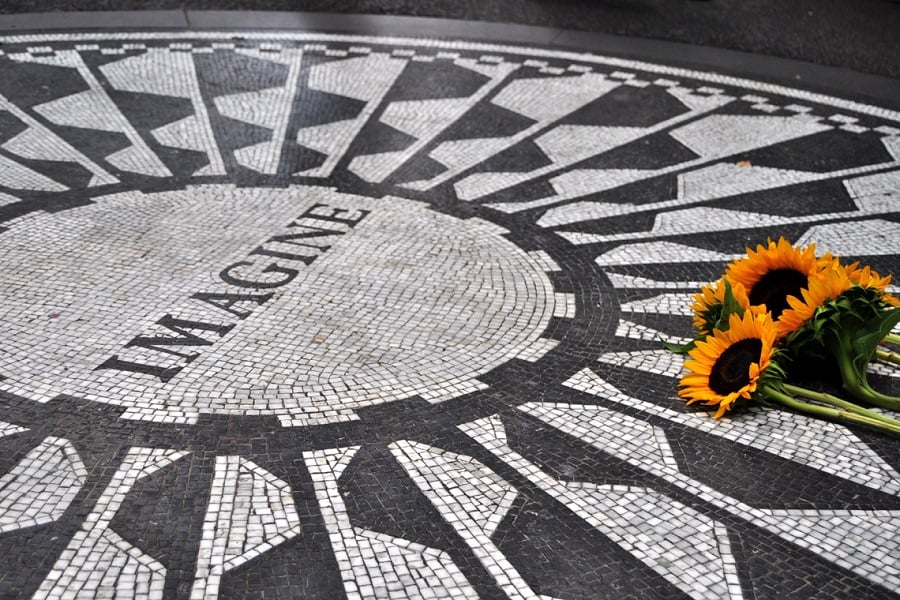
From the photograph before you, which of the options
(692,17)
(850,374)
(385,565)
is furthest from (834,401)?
(692,17)

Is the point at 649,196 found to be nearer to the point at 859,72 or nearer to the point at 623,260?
the point at 623,260

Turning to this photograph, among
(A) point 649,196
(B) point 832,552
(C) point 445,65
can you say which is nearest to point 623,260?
(A) point 649,196

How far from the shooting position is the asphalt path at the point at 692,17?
12.9 m

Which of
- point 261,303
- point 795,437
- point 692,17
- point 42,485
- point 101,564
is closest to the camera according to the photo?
point 101,564

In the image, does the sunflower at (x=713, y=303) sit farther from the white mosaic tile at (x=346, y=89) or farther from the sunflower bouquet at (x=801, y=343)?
the white mosaic tile at (x=346, y=89)

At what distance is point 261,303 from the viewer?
692cm

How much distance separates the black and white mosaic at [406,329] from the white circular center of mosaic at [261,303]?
0.03 m

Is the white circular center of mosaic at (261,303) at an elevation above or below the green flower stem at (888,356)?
below

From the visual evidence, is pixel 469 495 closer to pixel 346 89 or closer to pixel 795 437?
pixel 795 437

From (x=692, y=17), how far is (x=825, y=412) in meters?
9.47

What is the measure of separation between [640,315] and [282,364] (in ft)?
7.93

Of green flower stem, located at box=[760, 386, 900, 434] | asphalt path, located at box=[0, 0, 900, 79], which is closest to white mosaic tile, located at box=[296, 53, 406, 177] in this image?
asphalt path, located at box=[0, 0, 900, 79]

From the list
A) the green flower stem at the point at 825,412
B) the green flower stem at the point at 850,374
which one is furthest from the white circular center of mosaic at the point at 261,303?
the green flower stem at the point at 850,374

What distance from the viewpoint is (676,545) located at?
4812mm
